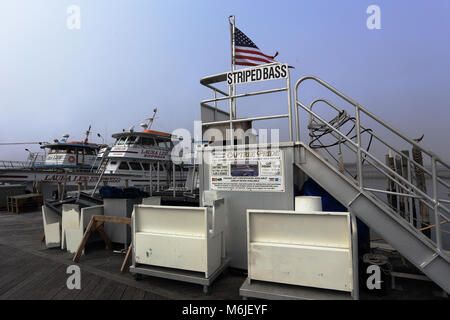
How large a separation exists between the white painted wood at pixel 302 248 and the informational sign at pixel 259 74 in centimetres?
254

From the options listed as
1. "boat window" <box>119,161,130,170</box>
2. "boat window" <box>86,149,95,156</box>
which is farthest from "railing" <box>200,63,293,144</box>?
"boat window" <box>86,149,95,156</box>

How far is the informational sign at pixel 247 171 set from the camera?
4293 mm

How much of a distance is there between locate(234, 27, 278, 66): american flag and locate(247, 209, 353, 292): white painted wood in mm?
3825

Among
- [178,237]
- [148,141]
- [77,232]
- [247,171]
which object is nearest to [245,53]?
[247,171]

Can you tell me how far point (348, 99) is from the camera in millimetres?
3594

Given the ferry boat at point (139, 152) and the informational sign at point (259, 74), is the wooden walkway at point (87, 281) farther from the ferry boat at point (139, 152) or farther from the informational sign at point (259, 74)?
the ferry boat at point (139, 152)

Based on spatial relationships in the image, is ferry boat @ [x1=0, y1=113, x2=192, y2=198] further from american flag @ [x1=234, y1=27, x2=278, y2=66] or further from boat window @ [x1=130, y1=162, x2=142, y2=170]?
american flag @ [x1=234, y1=27, x2=278, y2=66]

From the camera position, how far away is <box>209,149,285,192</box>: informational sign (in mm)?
4293

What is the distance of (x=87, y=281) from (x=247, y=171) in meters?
3.45

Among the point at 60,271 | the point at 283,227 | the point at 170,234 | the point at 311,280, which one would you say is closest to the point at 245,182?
the point at 283,227

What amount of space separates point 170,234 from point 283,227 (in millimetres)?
1845

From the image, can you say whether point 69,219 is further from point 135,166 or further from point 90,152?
point 90,152

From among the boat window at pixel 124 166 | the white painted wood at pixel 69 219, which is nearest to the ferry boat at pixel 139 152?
the boat window at pixel 124 166
